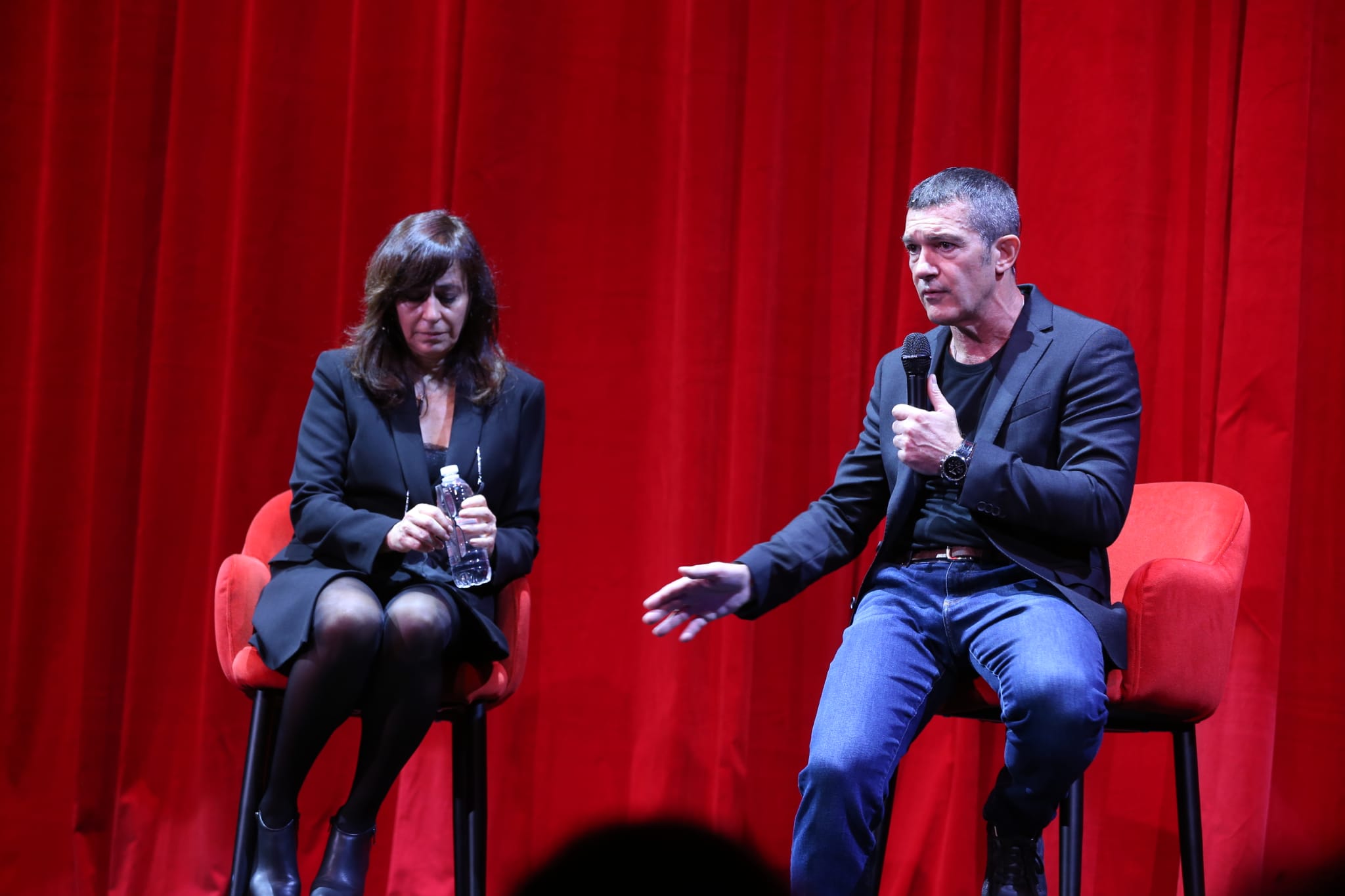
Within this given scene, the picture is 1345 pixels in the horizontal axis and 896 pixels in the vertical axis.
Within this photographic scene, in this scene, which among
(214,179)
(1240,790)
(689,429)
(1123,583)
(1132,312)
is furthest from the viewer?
(214,179)

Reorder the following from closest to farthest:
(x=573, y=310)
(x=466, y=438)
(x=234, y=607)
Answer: (x=234, y=607) < (x=466, y=438) < (x=573, y=310)

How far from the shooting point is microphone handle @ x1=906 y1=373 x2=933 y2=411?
6.13ft

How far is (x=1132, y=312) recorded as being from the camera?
2.64 meters

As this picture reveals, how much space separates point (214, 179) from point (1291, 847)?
9.40 ft

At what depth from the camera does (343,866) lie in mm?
1963

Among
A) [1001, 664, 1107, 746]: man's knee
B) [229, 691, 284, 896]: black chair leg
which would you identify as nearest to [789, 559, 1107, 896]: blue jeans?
[1001, 664, 1107, 746]: man's knee

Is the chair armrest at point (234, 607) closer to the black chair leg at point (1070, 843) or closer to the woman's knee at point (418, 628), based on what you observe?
the woman's knee at point (418, 628)

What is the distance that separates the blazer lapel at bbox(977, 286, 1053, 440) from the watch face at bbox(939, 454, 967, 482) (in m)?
0.14

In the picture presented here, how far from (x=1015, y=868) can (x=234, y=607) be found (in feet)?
4.55

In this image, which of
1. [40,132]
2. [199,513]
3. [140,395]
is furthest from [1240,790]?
[40,132]

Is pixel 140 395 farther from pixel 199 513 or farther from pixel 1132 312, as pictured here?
pixel 1132 312

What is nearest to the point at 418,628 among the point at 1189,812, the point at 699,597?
the point at 699,597

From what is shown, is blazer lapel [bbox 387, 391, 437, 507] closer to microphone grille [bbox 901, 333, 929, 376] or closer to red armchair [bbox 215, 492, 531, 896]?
red armchair [bbox 215, 492, 531, 896]

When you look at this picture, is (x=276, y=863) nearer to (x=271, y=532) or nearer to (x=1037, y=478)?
(x=271, y=532)
